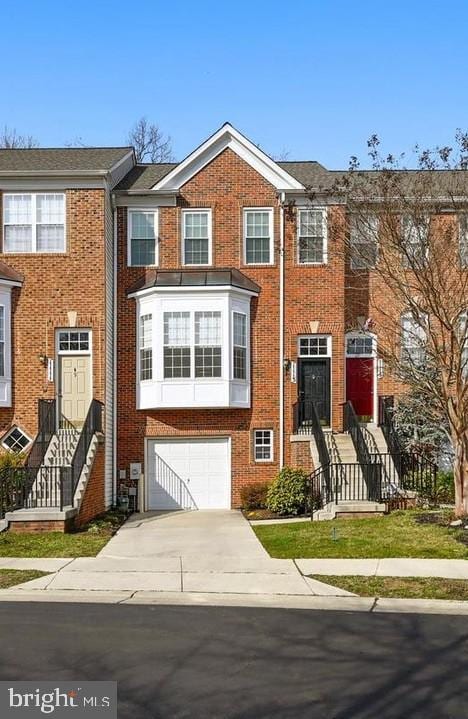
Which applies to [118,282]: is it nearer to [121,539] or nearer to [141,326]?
[141,326]

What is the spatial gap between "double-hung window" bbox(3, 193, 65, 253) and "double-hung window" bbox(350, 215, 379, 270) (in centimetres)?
806

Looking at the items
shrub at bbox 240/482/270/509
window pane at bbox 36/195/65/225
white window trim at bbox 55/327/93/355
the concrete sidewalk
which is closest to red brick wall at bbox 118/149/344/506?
shrub at bbox 240/482/270/509

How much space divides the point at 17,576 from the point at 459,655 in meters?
6.56

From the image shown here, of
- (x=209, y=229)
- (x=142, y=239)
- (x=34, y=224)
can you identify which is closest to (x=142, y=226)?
(x=142, y=239)

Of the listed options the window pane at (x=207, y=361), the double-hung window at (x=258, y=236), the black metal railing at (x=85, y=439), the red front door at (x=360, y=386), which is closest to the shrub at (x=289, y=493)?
the window pane at (x=207, y=361)

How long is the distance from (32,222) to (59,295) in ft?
6.78

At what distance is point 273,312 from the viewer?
71.1 feet

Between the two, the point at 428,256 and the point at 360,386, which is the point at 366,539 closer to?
the point at 428,256

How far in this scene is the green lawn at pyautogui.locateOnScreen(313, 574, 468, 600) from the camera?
10.2m

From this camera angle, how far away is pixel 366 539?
554 inches

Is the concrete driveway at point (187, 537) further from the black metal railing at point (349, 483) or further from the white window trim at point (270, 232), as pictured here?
the white window trim at point (270, 232)

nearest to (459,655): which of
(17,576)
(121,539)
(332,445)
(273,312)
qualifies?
(17,576)

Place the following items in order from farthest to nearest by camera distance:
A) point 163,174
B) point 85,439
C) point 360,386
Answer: point 163,174
point 360,386
point 85,439

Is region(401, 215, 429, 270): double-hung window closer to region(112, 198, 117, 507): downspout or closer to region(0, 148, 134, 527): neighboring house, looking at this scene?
region(0, 148, 134, 527): neighboring house
